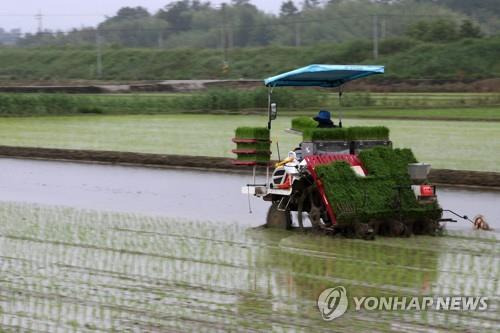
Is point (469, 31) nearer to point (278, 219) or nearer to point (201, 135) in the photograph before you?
point (201, 135)

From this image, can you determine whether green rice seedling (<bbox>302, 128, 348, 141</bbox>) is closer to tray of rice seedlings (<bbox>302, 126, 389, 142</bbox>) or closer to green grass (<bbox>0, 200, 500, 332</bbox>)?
tray of rice seedlings (<bbox>302, 126, 389, 142</bbox>)

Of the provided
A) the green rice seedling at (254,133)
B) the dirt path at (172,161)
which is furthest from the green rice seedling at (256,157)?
the dirt path at (172,161)

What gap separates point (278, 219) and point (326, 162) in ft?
3.92

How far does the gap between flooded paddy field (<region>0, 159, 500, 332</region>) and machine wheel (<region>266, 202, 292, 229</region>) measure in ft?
0.77

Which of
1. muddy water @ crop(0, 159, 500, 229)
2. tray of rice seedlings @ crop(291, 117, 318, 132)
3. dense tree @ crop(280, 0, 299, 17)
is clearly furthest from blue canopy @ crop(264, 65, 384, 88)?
dense tree @ crop(280, 0, 299, 17)

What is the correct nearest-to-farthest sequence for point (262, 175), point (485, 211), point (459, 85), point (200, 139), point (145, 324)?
point (145, 324), point (485, 211), point (262, 175), point (200, 139), point (459, 85)

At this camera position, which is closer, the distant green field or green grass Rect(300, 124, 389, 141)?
green grass Rect(300, 124, 389, 141)

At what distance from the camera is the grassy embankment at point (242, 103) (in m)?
45.6

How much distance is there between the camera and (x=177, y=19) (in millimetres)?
134875

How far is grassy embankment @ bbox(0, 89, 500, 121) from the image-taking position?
45594 mm

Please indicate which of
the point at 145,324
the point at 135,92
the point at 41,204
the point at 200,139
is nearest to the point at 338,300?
the point at 145,324

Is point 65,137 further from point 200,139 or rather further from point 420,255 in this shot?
point 420,255

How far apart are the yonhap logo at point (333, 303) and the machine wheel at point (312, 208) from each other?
12.3ft

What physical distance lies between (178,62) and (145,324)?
239 ft
